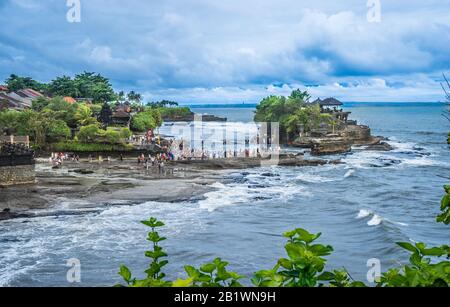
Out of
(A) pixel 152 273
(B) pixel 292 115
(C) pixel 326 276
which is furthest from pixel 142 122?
(C) pixel 326 276

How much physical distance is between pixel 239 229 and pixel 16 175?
17944 millimetres

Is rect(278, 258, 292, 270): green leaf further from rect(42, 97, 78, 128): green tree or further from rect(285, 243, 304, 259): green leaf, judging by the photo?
rect(42, 97, 78, 128): green tree

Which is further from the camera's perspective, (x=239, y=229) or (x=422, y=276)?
(x=239, y=229)

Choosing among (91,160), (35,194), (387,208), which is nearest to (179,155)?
(91,160)

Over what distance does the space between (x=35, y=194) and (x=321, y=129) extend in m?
48.7

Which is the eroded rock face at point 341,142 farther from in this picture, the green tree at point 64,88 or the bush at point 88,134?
the green tree at point 64,88

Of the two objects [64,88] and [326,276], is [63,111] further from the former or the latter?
[326,276]

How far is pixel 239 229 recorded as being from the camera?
25016 millimetres

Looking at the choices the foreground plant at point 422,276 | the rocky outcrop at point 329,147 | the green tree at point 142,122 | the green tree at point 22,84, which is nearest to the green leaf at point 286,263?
the foreground plant at point 422,276

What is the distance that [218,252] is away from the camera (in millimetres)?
21094

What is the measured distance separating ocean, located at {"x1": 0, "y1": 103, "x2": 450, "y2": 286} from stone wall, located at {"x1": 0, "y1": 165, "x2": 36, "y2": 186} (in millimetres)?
6852

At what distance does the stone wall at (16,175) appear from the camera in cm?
3347

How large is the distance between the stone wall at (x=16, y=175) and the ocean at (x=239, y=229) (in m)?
6.85
